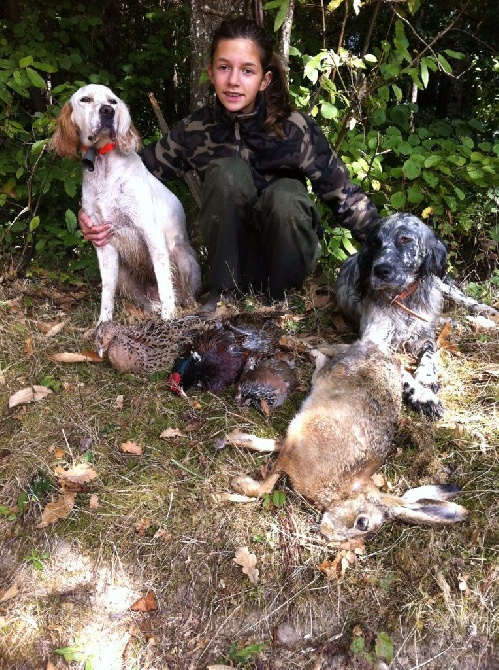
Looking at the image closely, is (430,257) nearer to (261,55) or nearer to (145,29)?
(261,55)

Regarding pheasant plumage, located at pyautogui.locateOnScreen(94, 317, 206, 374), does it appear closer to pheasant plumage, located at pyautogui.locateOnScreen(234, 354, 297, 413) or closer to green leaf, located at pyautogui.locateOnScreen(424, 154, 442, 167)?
pheasant plumage, located at pyautogui.locateOnScreen(234, 354, 297, 413)

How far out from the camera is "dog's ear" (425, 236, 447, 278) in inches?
122

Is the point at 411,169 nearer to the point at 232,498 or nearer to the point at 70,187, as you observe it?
the point at 70,187

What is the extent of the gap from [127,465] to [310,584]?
96 cm

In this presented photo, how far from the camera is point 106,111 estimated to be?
3.21 metres

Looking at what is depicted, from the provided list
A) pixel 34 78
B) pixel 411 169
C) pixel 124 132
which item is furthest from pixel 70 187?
pixel 411 169

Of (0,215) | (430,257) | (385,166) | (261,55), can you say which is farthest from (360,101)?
(0,215)

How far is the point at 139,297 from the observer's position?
391 cm

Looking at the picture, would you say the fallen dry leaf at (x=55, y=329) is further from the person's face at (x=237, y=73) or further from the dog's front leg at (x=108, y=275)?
the person's face at (x=237, y=73)

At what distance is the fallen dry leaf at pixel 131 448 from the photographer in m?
2.63

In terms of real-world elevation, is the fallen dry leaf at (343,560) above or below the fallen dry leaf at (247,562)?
above

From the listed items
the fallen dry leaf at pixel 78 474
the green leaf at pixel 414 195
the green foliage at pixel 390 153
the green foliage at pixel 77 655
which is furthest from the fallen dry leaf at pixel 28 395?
the green leaf at pixel 414 195

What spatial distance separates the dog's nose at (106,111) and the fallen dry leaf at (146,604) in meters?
2.50

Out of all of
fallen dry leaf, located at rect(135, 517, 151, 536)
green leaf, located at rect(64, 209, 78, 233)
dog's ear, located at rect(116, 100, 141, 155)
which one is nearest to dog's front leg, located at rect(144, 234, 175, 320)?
dog's ear, located at rect(116, 100, 141, 155)
